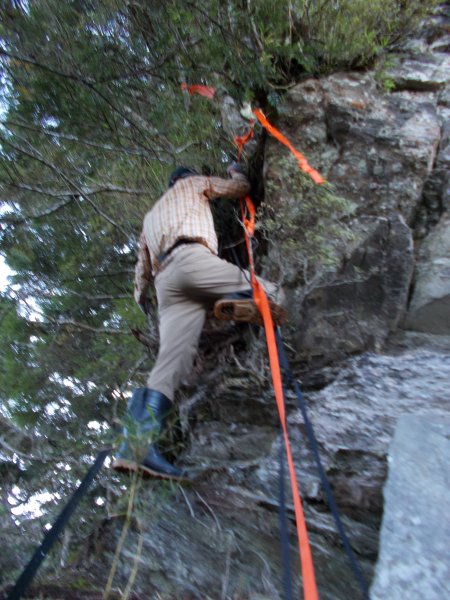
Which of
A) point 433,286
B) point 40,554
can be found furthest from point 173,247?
point 40,554

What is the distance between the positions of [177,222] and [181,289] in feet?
1.59

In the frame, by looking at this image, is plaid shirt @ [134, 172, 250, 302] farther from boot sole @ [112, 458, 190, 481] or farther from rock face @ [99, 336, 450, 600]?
boot sole @ [112, 458, 190, 481]

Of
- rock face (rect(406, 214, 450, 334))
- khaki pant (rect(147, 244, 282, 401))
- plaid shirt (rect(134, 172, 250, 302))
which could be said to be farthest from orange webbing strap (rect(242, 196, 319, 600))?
rock face (rect(406, 214, 450, 334))

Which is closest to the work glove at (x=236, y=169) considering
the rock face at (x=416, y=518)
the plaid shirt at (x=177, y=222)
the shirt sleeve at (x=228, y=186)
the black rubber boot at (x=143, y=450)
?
the shirt sleeve at (x=228, y=186)

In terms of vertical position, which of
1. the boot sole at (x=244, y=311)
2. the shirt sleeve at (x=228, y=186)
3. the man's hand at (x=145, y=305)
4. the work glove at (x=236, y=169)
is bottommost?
the boot sole at (x=244, y=311)

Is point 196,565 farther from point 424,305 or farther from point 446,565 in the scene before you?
point 424,305

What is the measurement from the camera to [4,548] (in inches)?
101

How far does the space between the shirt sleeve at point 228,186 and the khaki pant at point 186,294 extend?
71cm

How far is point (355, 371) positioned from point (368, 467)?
3.34 feet

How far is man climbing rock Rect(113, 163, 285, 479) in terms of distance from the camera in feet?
10.4

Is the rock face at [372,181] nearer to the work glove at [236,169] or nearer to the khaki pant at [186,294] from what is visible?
the work glove at [236,169]

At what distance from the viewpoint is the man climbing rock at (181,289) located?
3.18m

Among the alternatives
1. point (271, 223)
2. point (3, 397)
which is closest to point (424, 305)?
point (271, 223)

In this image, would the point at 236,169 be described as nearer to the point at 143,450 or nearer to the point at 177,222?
the point at 177,222
